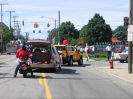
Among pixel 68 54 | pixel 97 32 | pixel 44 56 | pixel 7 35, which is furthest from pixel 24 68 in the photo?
pixel 7 35

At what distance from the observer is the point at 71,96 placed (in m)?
12.2

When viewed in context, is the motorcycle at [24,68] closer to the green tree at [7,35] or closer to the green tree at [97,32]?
the green tree at [97,32]

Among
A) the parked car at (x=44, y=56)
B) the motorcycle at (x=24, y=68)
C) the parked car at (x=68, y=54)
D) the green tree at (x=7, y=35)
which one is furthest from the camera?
the green tree at (x=7, y=35)

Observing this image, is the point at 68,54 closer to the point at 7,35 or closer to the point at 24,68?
the point at 24,68

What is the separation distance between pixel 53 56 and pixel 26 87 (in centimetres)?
777

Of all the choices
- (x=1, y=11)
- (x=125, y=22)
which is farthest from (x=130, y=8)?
(x=1, y=11)

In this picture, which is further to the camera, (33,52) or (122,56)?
(122,56)

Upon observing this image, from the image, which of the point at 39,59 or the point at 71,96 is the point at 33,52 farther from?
the point at 71,96

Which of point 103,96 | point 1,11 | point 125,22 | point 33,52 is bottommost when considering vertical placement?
point 103,96

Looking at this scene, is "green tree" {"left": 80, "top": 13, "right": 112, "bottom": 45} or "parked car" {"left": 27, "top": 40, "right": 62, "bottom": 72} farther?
"green tree" {"left": 80, "top": 13, "right": 112, "bottom": 45}

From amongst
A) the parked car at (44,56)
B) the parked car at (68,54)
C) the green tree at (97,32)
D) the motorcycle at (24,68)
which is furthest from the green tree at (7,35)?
the motorcycle at (24,68)

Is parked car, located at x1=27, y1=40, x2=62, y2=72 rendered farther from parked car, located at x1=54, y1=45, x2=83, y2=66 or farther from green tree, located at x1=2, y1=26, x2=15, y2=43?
green tree, located at x1=2, y1=26, x2=15, y2=43

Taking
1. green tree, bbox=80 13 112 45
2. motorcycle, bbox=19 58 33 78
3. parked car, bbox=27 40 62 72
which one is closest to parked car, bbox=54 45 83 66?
parked car, bbox=27 40 62 72

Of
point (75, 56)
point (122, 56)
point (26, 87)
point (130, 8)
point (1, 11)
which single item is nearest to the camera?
point (26, 87)
